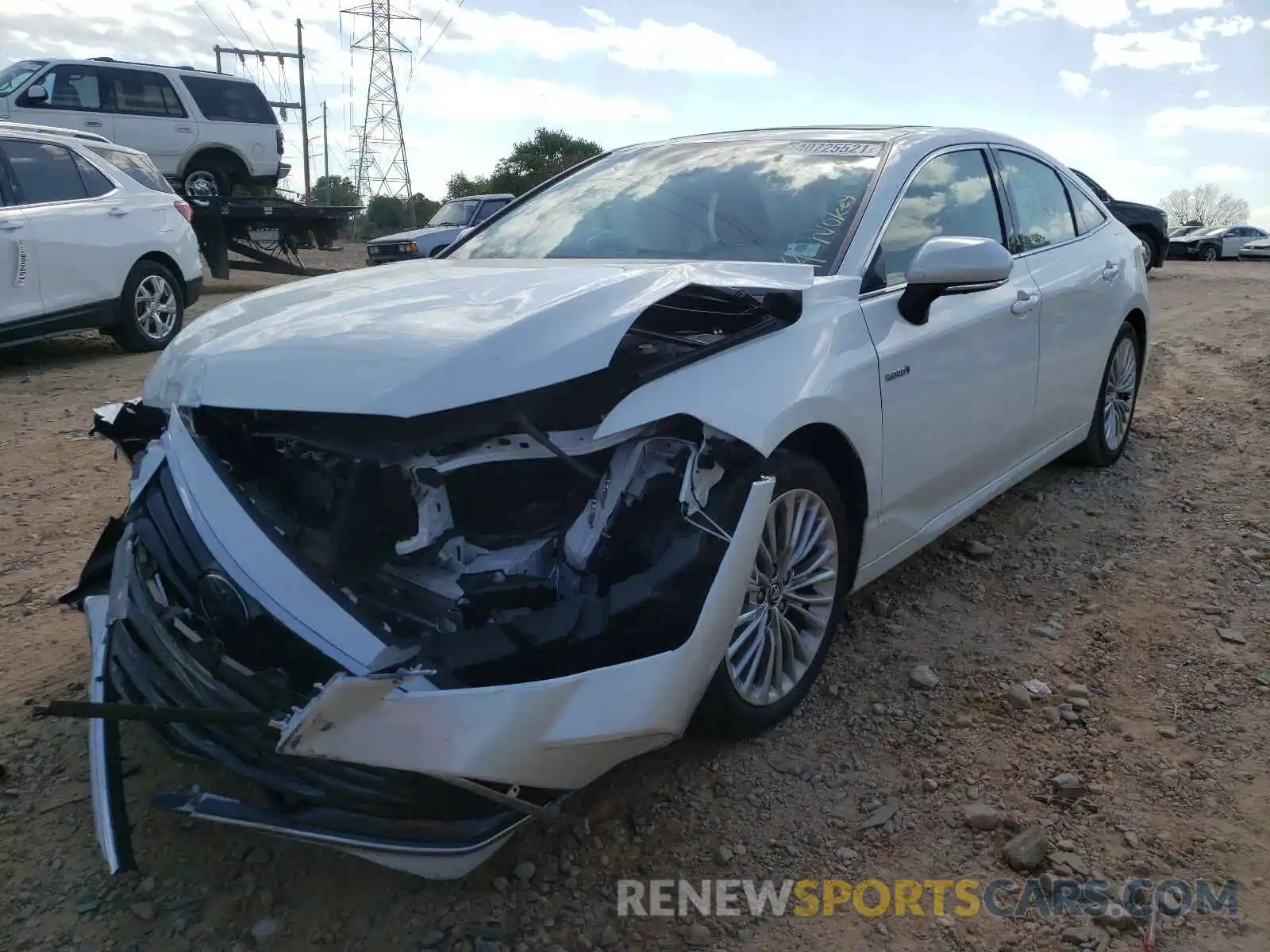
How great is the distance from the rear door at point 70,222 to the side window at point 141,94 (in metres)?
6.91

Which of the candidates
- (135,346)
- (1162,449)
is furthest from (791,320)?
(135,346)

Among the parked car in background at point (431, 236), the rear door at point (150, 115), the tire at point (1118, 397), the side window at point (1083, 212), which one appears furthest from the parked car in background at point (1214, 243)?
the side window at point (1083, 212)

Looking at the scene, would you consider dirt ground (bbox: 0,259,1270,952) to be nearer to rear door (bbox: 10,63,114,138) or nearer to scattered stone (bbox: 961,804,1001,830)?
scattered stone (bbox: 961,804,1001,830)

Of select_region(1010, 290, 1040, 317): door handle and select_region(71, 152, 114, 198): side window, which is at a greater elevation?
select_region(71, 152, 114, 198): side window

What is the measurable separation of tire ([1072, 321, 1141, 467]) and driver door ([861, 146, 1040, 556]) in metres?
1.14

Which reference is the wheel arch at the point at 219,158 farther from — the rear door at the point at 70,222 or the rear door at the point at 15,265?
the rear door at the point at 15,265

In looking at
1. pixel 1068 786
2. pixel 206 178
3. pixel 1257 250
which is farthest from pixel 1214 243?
pixel 1068 786

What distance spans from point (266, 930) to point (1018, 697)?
2144 mm

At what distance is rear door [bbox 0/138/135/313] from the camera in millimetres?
7352

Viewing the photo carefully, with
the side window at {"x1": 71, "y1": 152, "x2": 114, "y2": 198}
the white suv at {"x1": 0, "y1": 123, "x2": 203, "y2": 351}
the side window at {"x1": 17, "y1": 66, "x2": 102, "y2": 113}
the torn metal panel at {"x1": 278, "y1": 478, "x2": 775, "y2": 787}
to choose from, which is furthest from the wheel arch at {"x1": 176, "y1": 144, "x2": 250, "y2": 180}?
the torn metal panel at {"x1": 278, "y1": 478, "x2": 775, "y2": 787}

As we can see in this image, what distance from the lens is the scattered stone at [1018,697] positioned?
3070 mm

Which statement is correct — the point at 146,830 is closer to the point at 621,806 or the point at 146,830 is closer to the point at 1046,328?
the point at 621,806

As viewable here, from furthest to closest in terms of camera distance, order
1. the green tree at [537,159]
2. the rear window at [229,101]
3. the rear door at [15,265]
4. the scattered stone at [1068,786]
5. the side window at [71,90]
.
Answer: the green tree at [537,159]
the rear window at [229,101]
the side window at [71,90]
the rear door at [15,265]
the scattered stone at [1068,786]

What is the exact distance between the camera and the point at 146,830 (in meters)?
2.49
